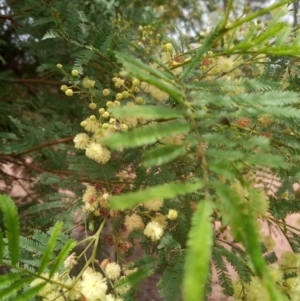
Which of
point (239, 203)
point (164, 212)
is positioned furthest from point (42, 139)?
point (239, 203)

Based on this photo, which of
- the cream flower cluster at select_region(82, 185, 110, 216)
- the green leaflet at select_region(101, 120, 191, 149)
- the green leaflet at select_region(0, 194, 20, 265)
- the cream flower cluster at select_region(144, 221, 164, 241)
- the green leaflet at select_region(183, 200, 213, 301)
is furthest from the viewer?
the cream flower cluster at select_region(82, 185, 110, 216)

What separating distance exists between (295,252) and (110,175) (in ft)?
1.89

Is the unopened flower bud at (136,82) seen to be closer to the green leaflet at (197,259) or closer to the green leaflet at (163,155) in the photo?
the green leaflet at (163,155)

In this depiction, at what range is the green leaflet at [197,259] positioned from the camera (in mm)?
400

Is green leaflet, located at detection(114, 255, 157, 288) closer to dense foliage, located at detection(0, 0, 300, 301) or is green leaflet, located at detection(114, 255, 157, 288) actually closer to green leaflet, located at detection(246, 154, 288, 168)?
dense foliage, located at detection(0, 0, 300, 301)

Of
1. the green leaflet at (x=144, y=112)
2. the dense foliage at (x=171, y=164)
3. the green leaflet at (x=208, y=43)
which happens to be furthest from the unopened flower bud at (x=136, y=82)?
the green leaflet at (x=144, y=112)

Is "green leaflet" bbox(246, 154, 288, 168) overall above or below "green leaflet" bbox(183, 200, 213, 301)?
above

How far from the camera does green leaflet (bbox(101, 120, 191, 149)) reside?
50 cm

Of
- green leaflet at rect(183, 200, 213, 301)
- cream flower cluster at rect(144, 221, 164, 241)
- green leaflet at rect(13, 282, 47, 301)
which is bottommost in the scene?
green leaflet at rect(183, 200, 213, 301)

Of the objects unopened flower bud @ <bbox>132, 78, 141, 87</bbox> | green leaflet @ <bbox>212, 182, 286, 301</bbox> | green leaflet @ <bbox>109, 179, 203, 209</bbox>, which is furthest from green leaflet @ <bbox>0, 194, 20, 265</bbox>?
unopened flower bud @ <bbox>132, 78, 141, 87</bbox>

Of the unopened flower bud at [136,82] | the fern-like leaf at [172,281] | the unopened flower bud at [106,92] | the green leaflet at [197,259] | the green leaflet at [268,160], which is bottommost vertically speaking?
the green leaflet at [197,259]

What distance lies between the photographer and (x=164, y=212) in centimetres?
106

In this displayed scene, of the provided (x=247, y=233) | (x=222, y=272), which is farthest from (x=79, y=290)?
(x=247, y=233)

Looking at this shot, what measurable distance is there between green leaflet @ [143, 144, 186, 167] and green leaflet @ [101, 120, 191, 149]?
0.03 metres
